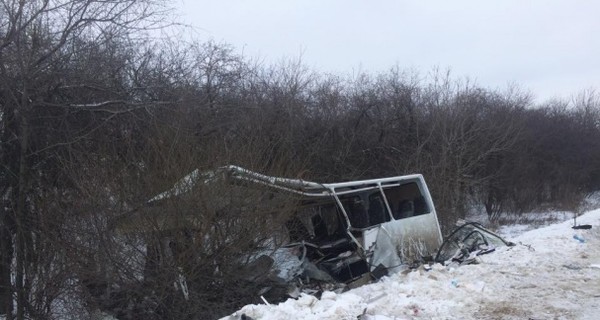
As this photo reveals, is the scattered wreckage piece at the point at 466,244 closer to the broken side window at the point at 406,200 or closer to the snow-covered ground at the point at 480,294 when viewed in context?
the snow-covered ground at the point at 480,294

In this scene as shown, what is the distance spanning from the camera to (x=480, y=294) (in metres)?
7.33

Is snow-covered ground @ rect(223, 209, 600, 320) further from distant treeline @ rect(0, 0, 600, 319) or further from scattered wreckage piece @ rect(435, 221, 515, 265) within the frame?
distant treeline @ rect(0, 0, 600, 319)

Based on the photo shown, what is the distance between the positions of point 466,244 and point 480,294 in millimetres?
3829

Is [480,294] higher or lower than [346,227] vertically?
lower

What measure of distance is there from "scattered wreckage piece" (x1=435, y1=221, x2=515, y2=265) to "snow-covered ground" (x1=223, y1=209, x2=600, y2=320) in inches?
15.6

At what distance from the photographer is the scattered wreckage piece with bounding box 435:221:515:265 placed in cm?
1004

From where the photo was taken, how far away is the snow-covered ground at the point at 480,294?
6.38 meters

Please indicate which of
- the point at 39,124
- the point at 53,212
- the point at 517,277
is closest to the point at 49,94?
the point at 39,124

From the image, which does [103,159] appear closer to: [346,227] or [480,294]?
[346,227]

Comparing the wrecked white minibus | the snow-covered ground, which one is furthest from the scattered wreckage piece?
the snow-covered ground

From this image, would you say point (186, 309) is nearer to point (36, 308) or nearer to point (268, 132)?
point (36, 308)

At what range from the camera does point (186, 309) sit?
25.5 feet

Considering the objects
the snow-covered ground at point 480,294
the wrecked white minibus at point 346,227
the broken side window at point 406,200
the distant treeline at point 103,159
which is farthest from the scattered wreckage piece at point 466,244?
the distant treeline at point 103,159

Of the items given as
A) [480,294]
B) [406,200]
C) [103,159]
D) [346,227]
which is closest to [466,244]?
[406,200]
